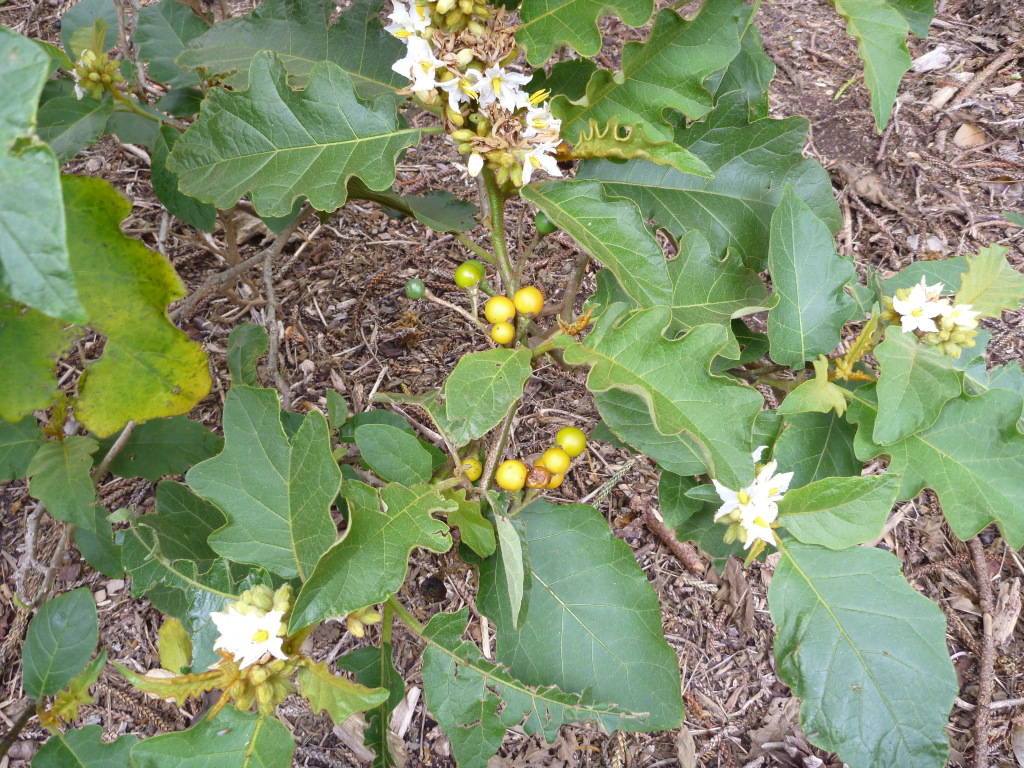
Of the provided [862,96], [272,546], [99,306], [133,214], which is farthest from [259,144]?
[862,96]

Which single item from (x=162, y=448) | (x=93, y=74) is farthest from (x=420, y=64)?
(x=162, y=448)

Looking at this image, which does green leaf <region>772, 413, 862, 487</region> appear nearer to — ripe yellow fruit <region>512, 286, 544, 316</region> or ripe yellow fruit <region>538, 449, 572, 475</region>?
ripe yellow fruit <region>538, 449, 572, 475</region>

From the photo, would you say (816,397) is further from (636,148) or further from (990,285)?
(636,148)

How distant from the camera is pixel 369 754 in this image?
177 cm

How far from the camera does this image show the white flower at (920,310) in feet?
4.25

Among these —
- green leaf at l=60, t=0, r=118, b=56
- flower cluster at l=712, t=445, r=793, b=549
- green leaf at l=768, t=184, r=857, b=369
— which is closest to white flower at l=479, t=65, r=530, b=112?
green leaf at l=768, t=184, r=857, b=369

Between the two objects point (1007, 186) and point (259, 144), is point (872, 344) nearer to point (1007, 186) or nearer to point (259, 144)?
point (259, 144)

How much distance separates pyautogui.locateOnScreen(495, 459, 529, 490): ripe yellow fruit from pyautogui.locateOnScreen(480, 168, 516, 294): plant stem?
0.37 metres

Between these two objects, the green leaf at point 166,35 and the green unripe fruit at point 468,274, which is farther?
the green leaf at point 166,35

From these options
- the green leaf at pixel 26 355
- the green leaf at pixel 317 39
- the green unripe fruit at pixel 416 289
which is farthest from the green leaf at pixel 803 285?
the green leaf at pixel 26 355

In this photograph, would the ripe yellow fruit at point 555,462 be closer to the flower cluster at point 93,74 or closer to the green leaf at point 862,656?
the green leaf at point 862,656

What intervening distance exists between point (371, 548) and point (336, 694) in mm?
240

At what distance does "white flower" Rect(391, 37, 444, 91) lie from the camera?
118cm

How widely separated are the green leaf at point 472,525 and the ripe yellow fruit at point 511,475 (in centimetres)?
7
